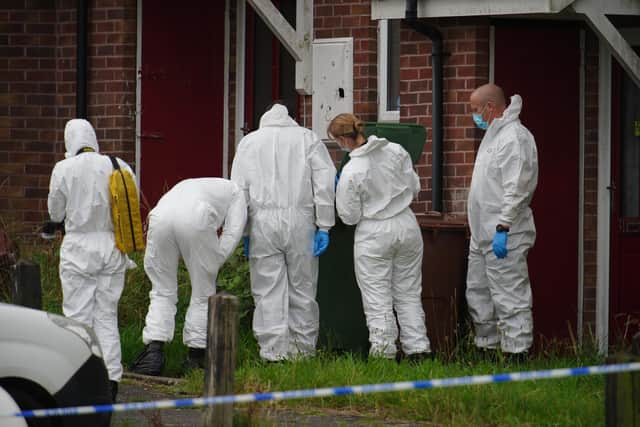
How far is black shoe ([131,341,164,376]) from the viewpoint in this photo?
1054cm

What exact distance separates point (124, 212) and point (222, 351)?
2.78m

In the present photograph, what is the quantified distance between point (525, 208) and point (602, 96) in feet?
6.07

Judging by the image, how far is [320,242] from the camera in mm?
10859

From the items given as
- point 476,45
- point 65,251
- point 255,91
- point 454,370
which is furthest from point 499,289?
point 255,91

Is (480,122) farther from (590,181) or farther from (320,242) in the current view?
(590,181)

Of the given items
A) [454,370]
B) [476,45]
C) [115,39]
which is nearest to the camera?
[454,370]

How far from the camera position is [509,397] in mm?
8750

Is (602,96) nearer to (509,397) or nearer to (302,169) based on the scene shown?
(302,169)

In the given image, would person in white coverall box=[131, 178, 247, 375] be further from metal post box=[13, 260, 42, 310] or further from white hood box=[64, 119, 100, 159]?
Result: metal post box=[13, 260, 42, 310]

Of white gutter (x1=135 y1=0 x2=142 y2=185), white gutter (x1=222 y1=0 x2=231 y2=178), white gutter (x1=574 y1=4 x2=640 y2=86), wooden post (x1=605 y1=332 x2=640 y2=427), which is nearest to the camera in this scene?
wooden post (x1=605 y1=332 x2=640 y2=427)

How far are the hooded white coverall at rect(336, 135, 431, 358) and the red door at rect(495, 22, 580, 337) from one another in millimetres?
1858

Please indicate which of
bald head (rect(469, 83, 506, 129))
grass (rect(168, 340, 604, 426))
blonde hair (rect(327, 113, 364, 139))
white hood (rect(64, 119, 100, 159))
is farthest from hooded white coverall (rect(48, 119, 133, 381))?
bald head (rect(469, 83, 506, 129))

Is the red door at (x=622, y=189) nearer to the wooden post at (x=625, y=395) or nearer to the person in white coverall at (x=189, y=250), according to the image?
the person in white coverall at (x=189, y=250)

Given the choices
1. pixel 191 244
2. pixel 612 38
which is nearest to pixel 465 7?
pixel 612 38
